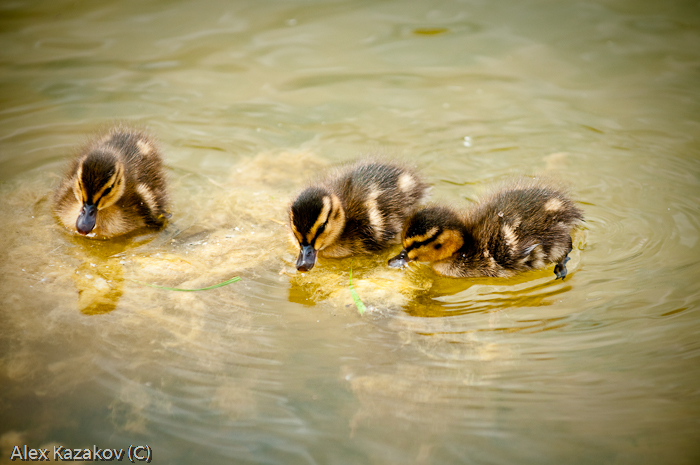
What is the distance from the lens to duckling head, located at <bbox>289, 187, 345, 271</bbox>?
124 inches

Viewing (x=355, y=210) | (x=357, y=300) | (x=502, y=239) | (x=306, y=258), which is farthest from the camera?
(x=355, y=210)

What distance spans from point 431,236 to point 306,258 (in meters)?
0.68

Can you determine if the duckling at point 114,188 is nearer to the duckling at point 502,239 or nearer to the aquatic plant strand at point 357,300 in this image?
the aquatic plant strand at point 357,300

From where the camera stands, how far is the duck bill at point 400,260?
337 centimetres

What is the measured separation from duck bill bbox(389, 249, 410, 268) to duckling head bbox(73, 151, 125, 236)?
164cm

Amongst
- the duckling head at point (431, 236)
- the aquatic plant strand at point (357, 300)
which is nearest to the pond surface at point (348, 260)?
the aquatic plant strand at point (357, 300)

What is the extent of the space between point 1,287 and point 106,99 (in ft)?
8.88

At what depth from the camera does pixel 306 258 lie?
3.26 m

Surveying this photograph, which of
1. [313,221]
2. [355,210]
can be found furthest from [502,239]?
[313,221]

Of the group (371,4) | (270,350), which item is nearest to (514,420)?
(270,350)

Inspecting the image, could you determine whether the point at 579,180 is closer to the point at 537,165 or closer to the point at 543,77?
the point at 537,165

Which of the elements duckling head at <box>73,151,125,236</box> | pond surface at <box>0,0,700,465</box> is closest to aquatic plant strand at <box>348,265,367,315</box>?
pond surface at <box>0,0,700,465</box>

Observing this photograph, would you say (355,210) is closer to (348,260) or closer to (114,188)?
(348,260)

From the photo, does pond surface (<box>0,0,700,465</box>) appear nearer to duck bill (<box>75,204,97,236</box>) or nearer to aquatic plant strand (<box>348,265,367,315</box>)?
aquatic plant strand (<box>348,265,367,315</box>)
